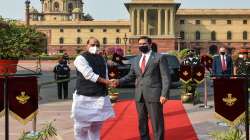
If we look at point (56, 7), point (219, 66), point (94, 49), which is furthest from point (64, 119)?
point (56, 7)

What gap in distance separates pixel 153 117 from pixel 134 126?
10.4 feet

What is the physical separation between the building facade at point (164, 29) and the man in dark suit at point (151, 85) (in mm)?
98406

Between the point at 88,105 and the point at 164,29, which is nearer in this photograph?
the point at 88,105

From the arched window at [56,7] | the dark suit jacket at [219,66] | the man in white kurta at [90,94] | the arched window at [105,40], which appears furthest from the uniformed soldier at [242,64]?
the arched window at [56,7]

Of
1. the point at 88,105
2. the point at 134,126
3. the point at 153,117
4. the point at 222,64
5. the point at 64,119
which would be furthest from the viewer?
the point at 222,64

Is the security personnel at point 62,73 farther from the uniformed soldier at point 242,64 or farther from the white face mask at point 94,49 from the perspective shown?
the white face mask at point 94,49

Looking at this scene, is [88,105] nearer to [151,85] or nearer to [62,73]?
[151,85]

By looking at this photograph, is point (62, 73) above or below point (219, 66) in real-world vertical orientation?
below

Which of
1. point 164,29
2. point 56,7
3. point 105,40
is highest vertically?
point 56,7

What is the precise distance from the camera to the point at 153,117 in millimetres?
9344

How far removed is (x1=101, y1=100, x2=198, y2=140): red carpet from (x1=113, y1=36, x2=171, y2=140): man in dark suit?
1.52 meters

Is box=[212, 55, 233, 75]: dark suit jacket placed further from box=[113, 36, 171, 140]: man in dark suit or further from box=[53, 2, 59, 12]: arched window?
box=[53, 2, 59, 12]: arched window

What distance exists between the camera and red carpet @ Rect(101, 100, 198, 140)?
1109 centimetres

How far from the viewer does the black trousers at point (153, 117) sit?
9.34m
